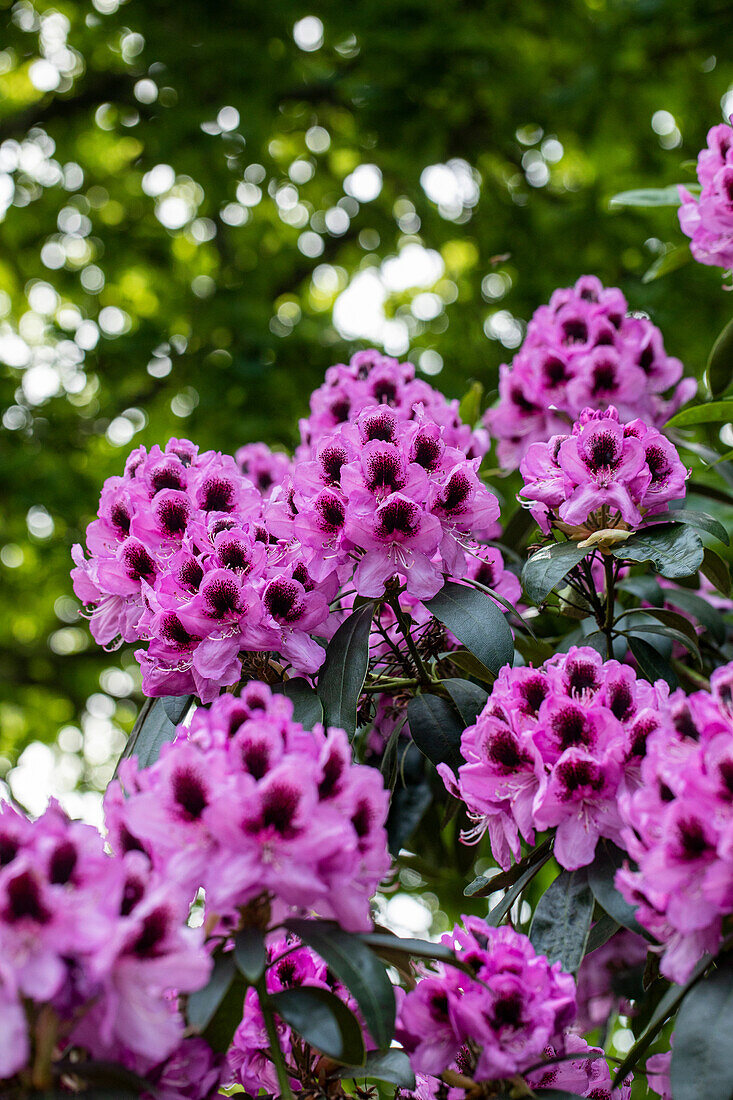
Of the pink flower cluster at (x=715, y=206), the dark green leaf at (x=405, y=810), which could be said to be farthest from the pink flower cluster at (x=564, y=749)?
the pink flower cluster at (x=715, y=206)

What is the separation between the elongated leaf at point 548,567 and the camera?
125 centimetres

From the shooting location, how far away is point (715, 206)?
62.6 inches

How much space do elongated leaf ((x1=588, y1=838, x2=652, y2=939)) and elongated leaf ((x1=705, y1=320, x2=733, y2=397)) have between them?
1017 mm

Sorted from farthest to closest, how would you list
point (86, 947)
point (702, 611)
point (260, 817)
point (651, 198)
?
point (651, 198), point (702, 611), point (260, 817), point (86, 947)

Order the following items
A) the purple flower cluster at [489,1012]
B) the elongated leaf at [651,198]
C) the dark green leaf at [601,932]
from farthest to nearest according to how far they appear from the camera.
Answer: the elongated leaf at [651,198]
the dark green leaf at [601,932]
the purple flower cluster at [489,1012]

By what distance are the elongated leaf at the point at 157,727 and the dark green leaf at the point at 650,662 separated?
61 centimetres

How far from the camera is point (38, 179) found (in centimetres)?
450

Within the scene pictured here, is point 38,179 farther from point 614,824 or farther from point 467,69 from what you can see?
point 614,824

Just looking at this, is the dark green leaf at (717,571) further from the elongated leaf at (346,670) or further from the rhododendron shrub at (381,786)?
the elongated leaf at (346,670)

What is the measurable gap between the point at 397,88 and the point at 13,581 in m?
2.91

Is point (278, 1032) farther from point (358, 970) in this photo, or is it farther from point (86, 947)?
point (86, 947)

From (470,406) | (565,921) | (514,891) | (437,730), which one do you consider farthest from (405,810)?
(470,406)

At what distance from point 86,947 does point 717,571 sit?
103 cm

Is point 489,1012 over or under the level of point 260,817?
under
